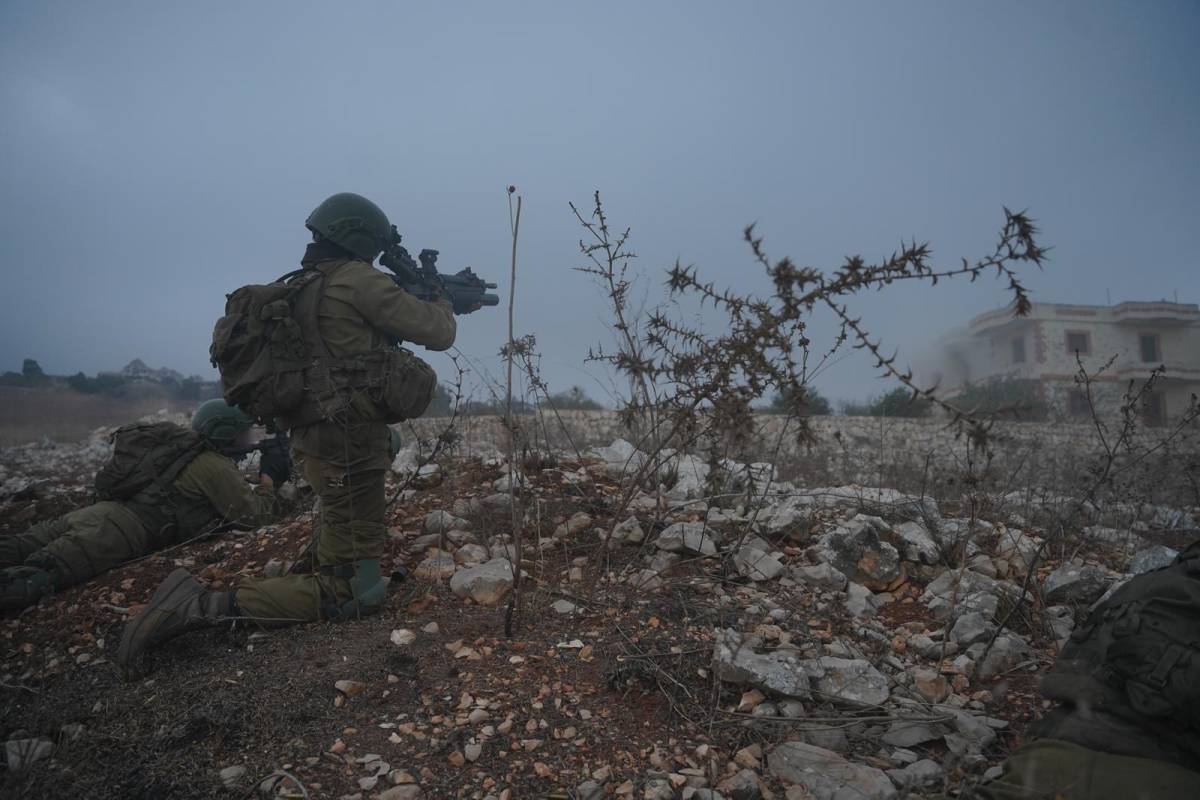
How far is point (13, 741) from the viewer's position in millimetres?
2002

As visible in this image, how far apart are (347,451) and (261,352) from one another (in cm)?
56

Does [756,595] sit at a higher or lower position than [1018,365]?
lower

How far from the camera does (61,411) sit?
12.8 m

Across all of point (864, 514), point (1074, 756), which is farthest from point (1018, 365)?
point (1074, 756)

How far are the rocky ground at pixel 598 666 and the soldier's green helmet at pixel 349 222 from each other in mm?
1415

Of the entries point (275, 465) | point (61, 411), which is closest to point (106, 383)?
point (61, 411)

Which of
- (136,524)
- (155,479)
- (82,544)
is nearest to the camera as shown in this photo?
(82,544)

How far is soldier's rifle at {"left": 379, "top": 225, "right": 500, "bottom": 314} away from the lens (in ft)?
11.2

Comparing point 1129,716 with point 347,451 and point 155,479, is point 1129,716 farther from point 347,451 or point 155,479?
point 155,479

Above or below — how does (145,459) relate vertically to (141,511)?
above

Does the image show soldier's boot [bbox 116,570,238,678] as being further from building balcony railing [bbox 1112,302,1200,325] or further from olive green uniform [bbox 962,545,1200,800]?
building balcony railing [bbox 1112,302,1200,325]

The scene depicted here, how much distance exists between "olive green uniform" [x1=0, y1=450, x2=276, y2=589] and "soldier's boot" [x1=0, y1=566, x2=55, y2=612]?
4 cm

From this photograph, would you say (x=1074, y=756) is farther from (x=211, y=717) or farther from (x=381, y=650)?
(x=211, y=717)

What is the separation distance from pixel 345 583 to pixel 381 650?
1.55 feet
